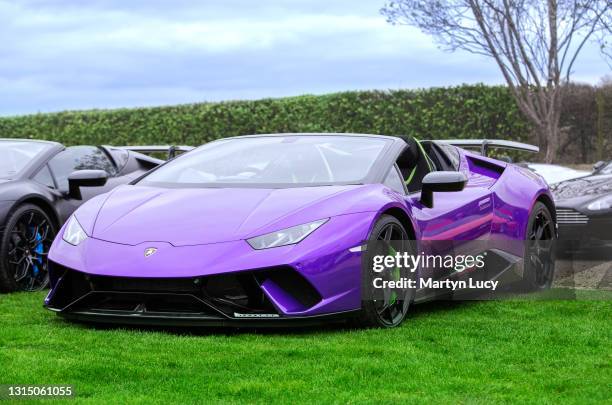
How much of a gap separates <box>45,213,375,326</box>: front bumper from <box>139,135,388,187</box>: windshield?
825 millimetres

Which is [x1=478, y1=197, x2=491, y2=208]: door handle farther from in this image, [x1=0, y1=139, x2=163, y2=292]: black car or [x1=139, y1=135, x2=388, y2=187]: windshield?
[x1=0, y1=139, x2=163, y2=292]: black car

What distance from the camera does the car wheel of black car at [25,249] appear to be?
8.03 metres

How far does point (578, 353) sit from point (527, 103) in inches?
648

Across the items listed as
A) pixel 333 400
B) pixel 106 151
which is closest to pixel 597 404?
pixel 333 400

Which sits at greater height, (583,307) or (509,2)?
(509,2)

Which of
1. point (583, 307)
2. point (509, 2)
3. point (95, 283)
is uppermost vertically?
point (509, 2)

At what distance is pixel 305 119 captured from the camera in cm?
2433

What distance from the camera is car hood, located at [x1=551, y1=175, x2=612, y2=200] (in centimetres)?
1063

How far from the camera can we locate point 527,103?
21234mm

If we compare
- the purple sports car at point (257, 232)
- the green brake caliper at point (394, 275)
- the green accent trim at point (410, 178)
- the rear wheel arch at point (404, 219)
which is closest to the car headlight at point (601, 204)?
the purple sports car at point (257, 232)

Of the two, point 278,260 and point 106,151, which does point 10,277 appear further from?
point 278,260

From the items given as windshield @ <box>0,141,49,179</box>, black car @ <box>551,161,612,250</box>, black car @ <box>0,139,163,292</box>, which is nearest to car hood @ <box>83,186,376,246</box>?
black car @ <box>0,139,163,292</box>

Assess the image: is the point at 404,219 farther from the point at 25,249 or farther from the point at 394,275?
the point at 25,249

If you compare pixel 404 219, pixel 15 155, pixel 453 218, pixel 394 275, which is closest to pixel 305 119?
pixel 15 155
